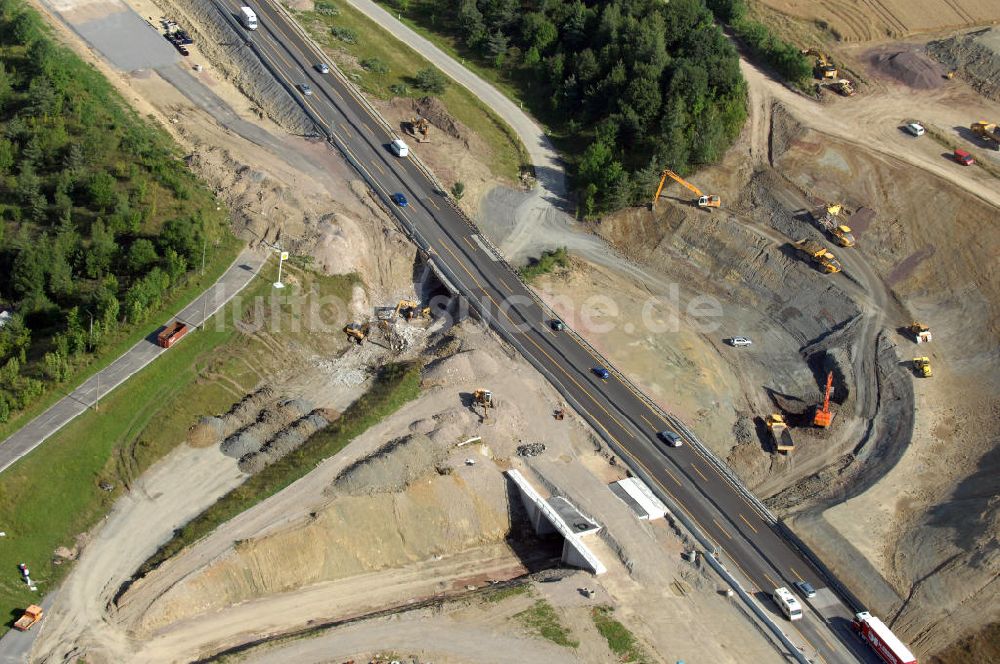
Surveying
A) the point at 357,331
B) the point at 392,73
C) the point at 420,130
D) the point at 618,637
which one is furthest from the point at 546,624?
the point at 392,73

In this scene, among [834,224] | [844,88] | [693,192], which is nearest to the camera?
[834,224]

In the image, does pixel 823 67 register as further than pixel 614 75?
Yes

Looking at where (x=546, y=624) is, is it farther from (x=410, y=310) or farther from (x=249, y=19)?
(x=249, y=19)

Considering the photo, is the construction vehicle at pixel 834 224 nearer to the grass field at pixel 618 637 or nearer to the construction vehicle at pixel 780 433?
the construction vehicle at pixel 780 433

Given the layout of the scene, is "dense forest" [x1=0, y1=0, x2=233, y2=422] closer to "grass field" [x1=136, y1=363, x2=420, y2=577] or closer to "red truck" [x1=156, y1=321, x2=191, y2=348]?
"red truck" [x1=156, y1=321, x2=191, y2=348]

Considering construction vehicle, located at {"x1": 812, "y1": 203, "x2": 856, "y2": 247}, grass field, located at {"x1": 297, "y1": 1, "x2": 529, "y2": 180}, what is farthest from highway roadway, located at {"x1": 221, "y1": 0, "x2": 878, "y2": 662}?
construction vehicle, located at {"x1": 812, "y1": 203, "x2": 856, "y2": 247}

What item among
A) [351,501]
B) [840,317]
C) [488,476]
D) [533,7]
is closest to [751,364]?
[840,317]

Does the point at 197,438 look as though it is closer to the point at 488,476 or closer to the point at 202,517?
the point at 202,517
